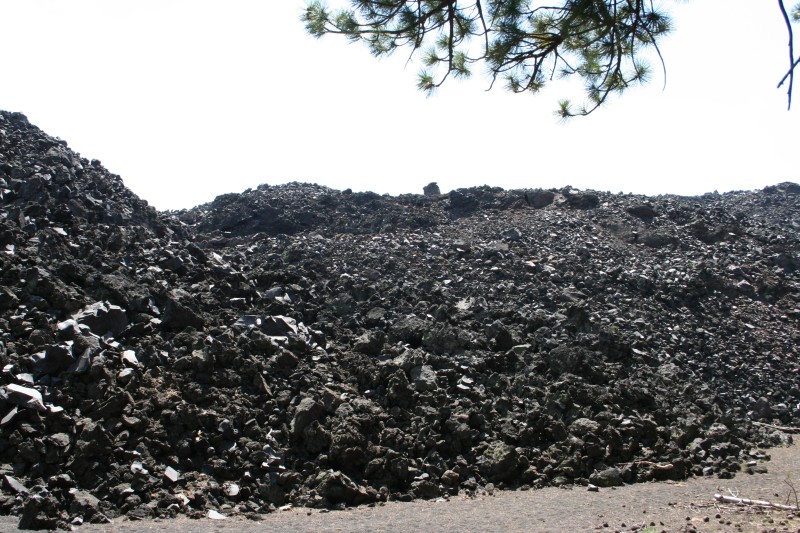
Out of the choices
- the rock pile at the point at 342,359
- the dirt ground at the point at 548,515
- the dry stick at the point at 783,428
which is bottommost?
the dry stick at the point at 783,428

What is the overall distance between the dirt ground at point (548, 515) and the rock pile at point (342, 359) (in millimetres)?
270

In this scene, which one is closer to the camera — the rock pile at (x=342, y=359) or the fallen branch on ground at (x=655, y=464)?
the rock pile at (x=342, y=359)

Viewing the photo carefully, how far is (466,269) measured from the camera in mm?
12117

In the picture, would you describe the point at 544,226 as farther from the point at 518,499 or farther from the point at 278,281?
the point at 518,499

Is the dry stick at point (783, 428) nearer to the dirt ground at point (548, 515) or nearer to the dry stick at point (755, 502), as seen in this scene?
the dirt ground at point (548, 515)

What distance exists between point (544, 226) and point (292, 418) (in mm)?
9712

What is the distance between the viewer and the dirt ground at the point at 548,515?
16.8ft

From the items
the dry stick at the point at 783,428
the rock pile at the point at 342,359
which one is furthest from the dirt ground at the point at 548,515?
the dry stick at the point at 783,428

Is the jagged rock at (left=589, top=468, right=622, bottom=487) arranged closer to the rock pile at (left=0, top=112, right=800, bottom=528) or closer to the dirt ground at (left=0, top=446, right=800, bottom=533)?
the rock pile at (left=0, top=112, right=800, bottom=528)

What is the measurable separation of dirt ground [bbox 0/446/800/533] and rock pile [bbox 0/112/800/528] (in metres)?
0.27

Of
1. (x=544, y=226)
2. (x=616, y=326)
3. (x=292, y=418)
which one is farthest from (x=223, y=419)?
(x=544, y=226)

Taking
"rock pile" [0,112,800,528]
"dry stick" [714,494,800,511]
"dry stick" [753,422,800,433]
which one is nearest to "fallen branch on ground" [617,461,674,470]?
"rock pile" [0,112,800,528]

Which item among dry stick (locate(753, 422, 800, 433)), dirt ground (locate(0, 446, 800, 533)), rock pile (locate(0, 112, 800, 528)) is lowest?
dry stick (locate(753, 422, 800, 433))

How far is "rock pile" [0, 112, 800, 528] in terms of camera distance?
19.6 ft
